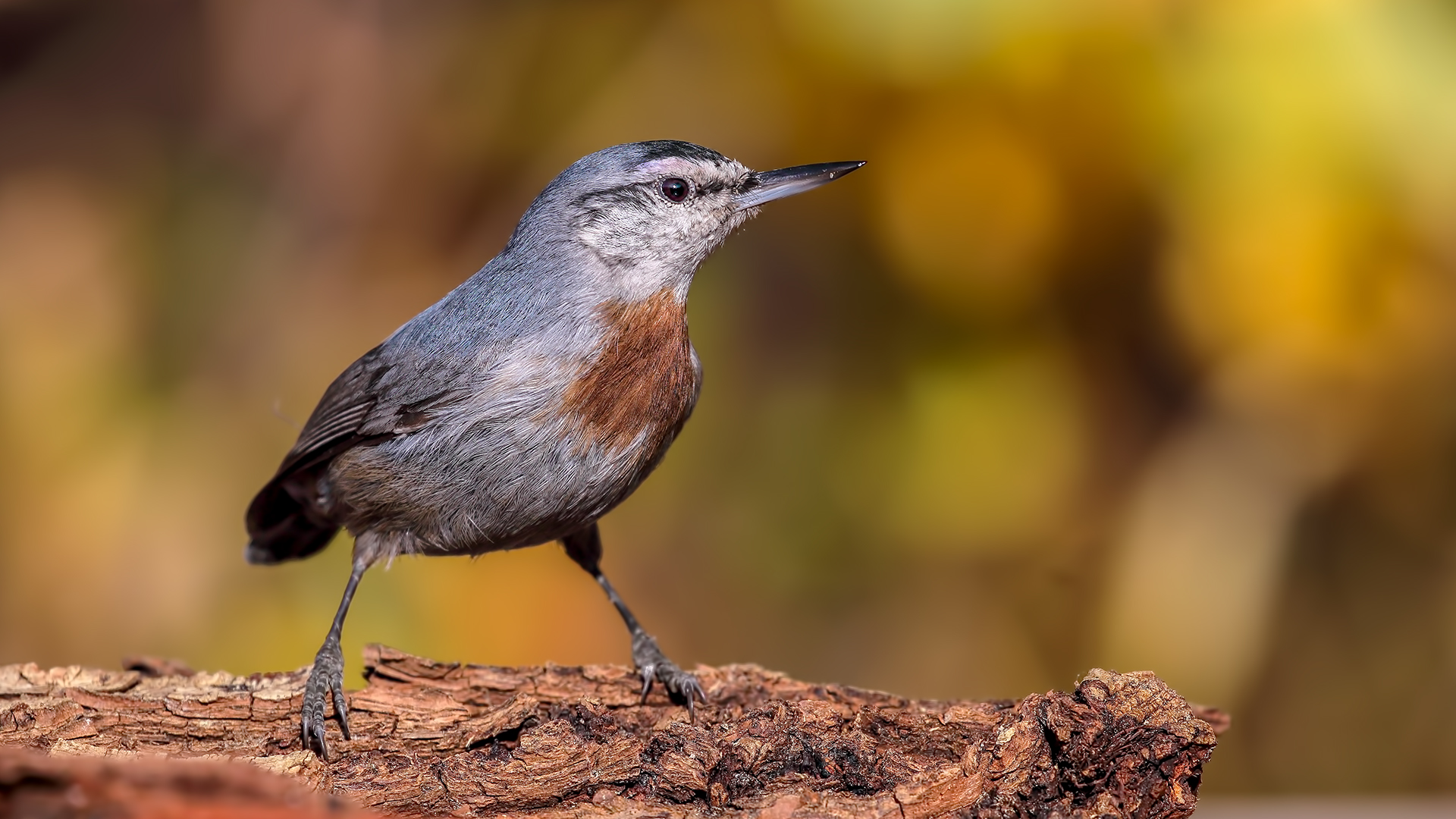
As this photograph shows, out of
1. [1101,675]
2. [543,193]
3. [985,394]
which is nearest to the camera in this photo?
[1101,675]

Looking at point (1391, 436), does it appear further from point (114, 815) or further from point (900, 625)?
point (114, 815)

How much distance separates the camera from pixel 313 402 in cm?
449

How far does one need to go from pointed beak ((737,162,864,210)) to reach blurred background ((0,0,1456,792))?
956 mm

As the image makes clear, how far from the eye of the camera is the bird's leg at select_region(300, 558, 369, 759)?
2791mm

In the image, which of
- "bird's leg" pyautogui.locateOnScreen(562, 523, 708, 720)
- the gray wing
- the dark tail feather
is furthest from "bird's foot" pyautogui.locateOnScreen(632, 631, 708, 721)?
the dark tail feather

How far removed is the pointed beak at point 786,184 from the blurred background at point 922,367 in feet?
3.14

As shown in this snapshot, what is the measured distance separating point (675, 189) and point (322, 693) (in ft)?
5.19

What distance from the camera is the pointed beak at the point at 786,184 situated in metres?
3.46

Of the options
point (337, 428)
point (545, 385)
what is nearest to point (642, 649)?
point (545, 385)

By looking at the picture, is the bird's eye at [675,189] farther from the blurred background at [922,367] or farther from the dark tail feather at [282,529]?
the dark tail feather at [282,529]

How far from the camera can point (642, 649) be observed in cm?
361

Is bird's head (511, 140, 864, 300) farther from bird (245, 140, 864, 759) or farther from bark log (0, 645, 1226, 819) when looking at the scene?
bark log (0, 645, 1226, 819)

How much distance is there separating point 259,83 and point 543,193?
2.05 meters

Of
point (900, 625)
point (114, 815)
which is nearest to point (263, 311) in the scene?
point (900, 625)
